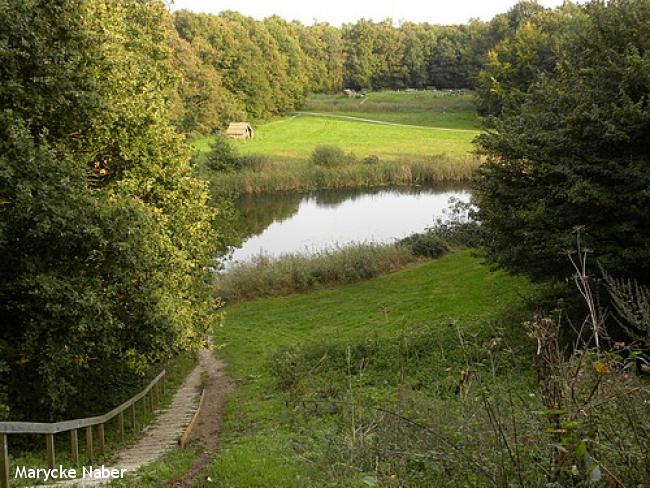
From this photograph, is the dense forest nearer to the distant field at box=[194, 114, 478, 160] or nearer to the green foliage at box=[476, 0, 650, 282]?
the distant field at box=[194, 114, 478, 160]

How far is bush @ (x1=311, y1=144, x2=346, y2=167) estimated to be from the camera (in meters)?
59.0

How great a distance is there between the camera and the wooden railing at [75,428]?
233 inches

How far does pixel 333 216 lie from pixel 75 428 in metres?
37.5

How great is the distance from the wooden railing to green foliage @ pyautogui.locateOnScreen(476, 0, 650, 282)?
27.9ft

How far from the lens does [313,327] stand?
2250 centimetres

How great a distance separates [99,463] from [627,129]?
38.0ft

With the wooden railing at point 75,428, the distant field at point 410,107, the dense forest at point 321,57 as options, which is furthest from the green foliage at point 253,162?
the wooden railing at point 75,428

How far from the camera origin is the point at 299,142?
243ft

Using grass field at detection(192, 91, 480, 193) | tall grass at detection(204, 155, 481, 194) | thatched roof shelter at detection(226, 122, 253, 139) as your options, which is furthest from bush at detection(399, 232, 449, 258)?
thatched roof shelter at detection(226, 122, 253, 139)

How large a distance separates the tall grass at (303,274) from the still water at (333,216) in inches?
233

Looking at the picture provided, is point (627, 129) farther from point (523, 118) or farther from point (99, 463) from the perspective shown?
point (99, 463)

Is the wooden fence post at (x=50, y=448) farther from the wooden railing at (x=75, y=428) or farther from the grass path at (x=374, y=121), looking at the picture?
the grass path at (x=374, y=121)

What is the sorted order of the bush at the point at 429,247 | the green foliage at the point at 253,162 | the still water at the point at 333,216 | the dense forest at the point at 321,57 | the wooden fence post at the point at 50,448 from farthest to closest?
the dense forest at the point at 321,57 → the green foliage at the point at 253,162 → the still water at the point at 333,216 → the bush at the point at 429,247 → the wooden fence post at the point at 50,448

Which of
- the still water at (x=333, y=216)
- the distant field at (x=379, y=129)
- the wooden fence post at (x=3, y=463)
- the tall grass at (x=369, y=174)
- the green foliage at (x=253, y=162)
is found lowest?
the still water at (x=333, y=216)
